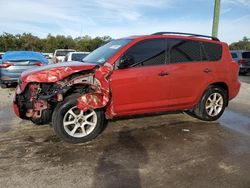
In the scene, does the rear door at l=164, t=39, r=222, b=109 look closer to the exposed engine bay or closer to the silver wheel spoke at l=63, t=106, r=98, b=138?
the exposed engine bay

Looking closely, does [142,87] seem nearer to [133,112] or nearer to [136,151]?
[133,112]

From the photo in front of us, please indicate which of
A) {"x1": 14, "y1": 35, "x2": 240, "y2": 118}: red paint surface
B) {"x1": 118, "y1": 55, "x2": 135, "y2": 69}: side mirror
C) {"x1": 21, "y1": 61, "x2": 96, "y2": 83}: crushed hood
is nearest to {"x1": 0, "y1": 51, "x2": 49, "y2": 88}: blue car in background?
{"x1": 14, "y1": 35, "x2": 240, "y2": 118}: red paint surface

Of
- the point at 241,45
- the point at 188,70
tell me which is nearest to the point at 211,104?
the point at 188,70

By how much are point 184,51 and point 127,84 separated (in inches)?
61.9

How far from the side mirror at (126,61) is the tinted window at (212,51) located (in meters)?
1.91

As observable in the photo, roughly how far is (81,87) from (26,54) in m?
6.88

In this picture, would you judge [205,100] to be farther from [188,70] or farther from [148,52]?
[148,52]

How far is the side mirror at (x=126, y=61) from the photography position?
4915mm

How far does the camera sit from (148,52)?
530cm

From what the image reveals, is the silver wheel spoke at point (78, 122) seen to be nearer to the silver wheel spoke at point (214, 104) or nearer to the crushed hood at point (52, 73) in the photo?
the crushed hood at point (52, 73)

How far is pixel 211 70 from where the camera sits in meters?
5.93

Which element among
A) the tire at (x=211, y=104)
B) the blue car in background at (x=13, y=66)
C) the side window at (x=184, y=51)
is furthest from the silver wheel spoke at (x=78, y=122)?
the blue car in background at (x=13, y=66)

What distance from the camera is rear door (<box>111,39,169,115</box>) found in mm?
4926

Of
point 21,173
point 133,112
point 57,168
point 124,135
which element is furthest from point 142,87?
point 21,173
